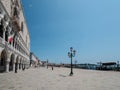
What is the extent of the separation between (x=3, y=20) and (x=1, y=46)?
423cm

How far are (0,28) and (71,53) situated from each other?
12645 millimetres

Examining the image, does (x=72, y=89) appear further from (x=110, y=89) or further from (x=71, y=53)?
(x=71, y=53)

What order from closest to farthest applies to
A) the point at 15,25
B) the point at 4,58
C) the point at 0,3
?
the point at 0,3 < the point at 4,58 < the point at 15,25

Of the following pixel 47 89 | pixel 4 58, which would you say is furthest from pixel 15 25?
pixel 47 89

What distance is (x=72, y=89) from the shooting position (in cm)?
1116

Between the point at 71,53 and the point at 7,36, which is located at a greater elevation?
the point at 7,36

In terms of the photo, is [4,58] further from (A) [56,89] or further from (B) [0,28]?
(A) [56,89]

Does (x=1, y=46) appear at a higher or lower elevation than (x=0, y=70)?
higher

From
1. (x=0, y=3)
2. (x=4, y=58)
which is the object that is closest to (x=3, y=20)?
(x=0, y=3)

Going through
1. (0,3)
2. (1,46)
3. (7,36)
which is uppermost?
(0,3)

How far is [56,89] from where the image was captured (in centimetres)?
1102

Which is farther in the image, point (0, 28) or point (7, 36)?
point (7, 36)

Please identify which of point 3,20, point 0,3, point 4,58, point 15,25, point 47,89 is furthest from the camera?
point 15,25

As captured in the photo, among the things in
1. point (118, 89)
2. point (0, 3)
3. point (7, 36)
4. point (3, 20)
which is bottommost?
point (118, 89)
